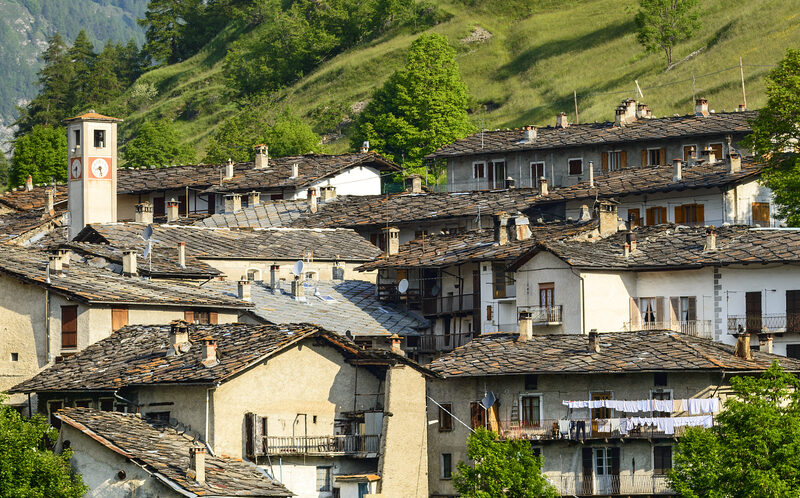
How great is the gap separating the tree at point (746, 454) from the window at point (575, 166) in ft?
143

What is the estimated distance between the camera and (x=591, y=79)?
140m

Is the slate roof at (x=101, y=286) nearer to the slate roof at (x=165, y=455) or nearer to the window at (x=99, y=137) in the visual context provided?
the slate roof at (x=165, y=455)

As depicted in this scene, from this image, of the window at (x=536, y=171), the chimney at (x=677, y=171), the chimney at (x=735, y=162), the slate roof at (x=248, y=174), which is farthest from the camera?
the slate roof at (x=248, y=174)

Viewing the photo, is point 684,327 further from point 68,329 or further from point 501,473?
point 68,329

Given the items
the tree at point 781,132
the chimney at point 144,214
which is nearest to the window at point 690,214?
the tree at point 781,132

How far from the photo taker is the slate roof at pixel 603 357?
5941 cm

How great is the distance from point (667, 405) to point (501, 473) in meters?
8.75

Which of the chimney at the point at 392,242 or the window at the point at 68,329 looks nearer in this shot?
the window at the point at 68,329

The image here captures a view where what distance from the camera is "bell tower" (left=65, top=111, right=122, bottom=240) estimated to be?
300 ft

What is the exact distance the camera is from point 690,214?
8231 cm

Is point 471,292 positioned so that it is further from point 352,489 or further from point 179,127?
point 179,127

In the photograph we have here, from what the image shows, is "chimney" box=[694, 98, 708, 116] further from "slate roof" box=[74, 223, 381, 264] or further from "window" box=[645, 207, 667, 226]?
"slate roof" box=[74, 223, 381, 264]

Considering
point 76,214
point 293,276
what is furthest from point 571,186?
point 76,214

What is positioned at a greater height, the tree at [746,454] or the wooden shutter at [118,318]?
the wooden shutter at [118,318]
